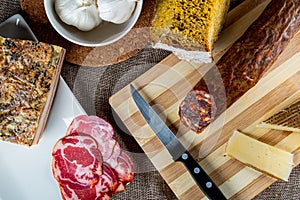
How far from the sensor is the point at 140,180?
225cm

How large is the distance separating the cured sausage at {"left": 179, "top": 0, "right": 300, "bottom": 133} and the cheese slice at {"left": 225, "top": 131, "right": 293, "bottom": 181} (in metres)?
0.15

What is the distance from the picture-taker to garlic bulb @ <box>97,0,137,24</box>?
1.98 m

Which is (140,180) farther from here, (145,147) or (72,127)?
(72,127)

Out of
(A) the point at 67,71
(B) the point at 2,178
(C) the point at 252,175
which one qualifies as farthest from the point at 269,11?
(B) the point at 2,178

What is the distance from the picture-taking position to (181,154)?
2.11 metres

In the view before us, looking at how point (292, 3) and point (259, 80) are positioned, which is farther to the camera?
point (259, 80)

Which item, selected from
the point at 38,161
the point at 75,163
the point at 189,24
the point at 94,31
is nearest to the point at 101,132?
the point at 75,163

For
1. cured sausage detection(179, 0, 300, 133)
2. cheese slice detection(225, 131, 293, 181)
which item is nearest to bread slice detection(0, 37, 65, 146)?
cured sausage detection(179, 0, 300, 133)

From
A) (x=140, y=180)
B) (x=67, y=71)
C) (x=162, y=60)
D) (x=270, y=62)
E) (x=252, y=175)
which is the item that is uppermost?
(x=67, y=71)

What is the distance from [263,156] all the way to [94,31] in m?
0.83

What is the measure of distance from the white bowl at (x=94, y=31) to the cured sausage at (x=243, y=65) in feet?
1.20

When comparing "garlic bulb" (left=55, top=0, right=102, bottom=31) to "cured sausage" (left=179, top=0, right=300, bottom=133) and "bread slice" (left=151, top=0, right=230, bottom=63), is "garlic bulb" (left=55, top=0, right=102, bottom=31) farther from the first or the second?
"cured sausage" (left=179, top=0, right=300, bottom=133)

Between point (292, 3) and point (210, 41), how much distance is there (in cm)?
33

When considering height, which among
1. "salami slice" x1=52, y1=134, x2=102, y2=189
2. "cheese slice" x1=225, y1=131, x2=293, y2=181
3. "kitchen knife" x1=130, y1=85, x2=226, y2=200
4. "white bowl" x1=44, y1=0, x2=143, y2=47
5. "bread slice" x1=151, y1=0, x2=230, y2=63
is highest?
"white bowl" x1=44, y1=0, x2=143, y2=47
